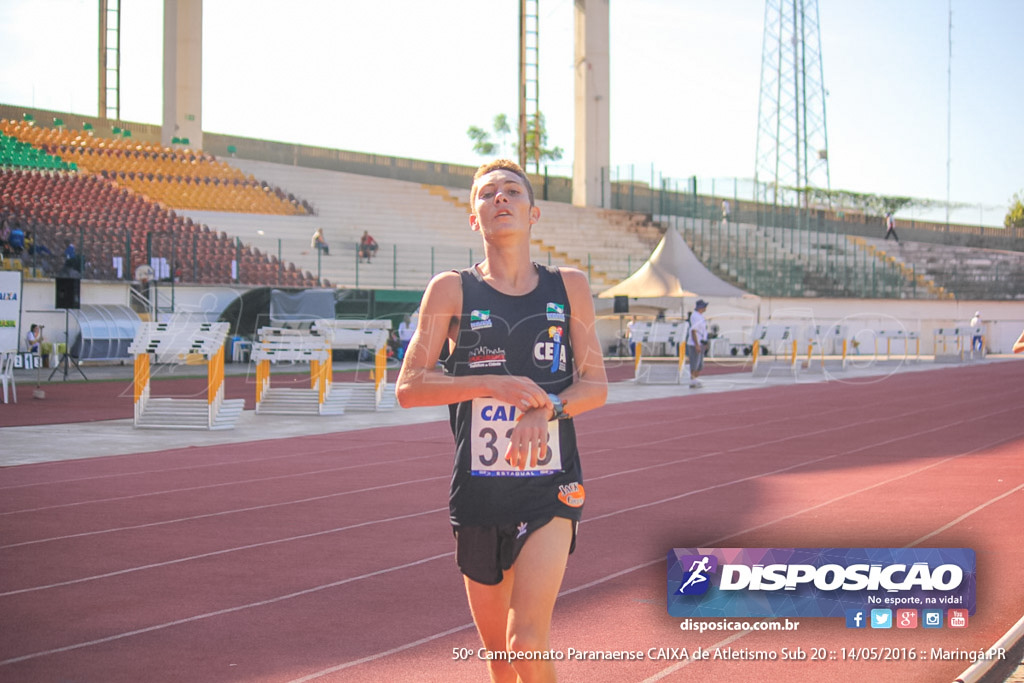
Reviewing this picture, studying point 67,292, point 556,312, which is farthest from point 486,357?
point 67,292

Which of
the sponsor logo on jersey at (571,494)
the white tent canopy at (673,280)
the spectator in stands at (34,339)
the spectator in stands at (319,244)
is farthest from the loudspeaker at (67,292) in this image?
the sponsor logo on jersey at (571,494)

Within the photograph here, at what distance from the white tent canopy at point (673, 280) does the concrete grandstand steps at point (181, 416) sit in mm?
14799

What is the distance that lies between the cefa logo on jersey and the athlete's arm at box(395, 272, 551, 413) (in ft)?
0.64

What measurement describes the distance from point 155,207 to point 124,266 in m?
7.80

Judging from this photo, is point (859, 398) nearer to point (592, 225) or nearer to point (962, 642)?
point (962, 642)

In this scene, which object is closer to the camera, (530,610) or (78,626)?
(530,610)

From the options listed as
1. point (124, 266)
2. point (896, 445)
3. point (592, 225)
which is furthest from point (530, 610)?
point (592, 225)

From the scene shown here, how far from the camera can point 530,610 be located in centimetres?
301

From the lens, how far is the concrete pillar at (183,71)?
4453cm

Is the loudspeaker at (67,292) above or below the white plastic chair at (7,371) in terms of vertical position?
above

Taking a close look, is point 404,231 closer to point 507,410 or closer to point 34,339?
point 34,339

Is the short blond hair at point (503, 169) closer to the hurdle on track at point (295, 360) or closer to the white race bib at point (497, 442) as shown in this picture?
the white race bib at point (497, 442)

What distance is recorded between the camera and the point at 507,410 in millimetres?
3172

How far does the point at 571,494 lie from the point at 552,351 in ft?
1.34
